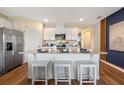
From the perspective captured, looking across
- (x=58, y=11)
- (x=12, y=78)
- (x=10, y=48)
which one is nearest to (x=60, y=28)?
(x=58, y=11)

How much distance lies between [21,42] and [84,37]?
693cm

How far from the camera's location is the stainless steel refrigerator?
5195 millimetres

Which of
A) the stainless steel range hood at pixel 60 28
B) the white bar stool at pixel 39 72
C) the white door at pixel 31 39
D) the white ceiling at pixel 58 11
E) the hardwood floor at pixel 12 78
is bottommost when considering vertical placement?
the hardwood floor at pixel 12 78

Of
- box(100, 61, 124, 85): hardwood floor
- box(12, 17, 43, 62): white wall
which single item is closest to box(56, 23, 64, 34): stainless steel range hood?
box(12, 17, 43, 62): white wall

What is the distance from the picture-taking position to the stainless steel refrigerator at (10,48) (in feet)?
17.0

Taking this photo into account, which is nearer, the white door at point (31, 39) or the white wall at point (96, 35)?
the white door at point (31, 39)

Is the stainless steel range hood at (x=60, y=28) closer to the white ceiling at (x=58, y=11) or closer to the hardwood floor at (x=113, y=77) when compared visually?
the white ceiling at (x=58, y=11)

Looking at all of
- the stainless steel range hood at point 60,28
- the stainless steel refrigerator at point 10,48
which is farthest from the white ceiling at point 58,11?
the stainless steel range hood at point 60,28

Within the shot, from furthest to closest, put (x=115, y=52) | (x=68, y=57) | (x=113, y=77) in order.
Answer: (x=115, y=52) < (x=113, y=77) < (x=68, y=57)

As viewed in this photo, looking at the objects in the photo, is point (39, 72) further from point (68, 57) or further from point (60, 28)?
point (60, 28)

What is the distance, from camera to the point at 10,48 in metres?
5.78

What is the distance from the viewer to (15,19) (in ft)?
24.3

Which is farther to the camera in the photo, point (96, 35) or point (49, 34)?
point (96, 35)
